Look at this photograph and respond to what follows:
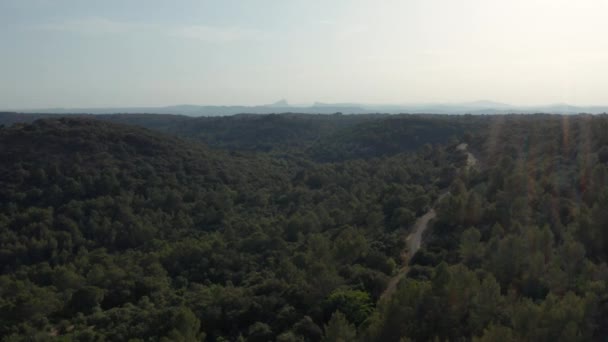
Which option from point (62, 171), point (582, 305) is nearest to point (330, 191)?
point (62, 171)

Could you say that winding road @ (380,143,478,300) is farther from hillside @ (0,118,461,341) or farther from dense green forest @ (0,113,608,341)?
hillside @ (0,118,461,341)

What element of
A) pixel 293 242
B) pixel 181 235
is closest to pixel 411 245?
pixel 293 242

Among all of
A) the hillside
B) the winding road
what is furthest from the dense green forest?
the winding road

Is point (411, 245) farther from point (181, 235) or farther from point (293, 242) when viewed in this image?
point (181, 235)

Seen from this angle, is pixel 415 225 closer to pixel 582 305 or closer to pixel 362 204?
pixel 362 204

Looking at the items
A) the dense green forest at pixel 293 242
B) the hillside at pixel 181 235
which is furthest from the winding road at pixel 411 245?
the hillside at pixel 181 235

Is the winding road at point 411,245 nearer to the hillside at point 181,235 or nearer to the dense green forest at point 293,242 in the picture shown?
the dense green forest at point 293,242

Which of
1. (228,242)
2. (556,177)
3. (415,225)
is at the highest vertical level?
(556,177)

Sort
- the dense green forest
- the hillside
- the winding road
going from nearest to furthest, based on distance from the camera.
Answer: the dense green forest
the hillside
the winding road
